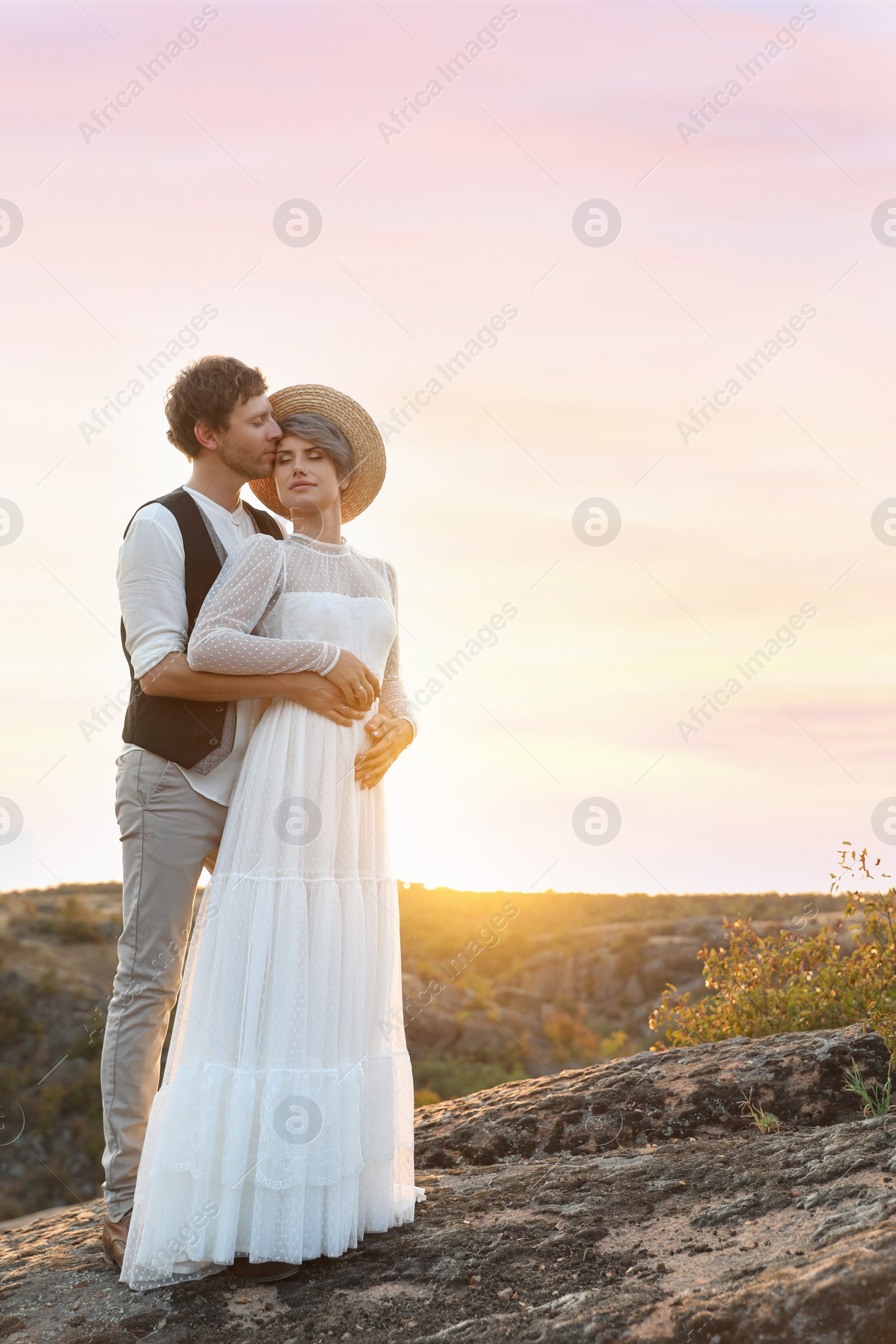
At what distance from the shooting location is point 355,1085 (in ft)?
11.4

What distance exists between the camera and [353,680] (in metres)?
3.62

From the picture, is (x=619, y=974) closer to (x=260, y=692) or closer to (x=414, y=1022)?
(x=414, y=1022)

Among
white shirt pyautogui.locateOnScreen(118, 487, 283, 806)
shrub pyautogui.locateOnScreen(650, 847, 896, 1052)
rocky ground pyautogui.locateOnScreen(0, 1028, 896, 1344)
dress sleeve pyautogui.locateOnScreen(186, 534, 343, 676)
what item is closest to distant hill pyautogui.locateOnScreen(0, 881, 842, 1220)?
shrub pyautogui.locateOnScreen(650, 847, 896, 1052)

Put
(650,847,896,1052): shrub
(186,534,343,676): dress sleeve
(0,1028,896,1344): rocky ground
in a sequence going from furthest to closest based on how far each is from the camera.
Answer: (650,847,896,1052): shrub
(186,534,343,676): dress sleeve
(0,1028,896,1344): rocky ground

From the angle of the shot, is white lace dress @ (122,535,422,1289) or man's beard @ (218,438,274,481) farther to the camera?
man's beard @ (218,438,274,481)

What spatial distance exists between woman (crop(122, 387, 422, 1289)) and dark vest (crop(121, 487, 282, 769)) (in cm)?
24

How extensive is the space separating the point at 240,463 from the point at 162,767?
1.20m

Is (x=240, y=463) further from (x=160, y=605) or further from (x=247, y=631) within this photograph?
(x=247, y=631)

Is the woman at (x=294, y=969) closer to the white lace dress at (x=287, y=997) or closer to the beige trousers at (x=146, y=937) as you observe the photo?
the white lace dress at (x=287, y=997)

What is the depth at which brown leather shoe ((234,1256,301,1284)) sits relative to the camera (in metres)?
3.24

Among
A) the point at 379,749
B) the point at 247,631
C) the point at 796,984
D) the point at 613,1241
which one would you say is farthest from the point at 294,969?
the point at 796,984

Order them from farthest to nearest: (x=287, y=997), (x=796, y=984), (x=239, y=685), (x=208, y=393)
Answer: (x=796, y=984), (x=208, y=393), (x=239, y=685), (x=287, y=997)

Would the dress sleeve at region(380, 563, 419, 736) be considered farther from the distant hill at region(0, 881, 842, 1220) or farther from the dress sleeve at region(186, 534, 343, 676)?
the distant hill at region(0, 881, 842, 1220)

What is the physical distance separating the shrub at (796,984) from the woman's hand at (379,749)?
239 centimetres
